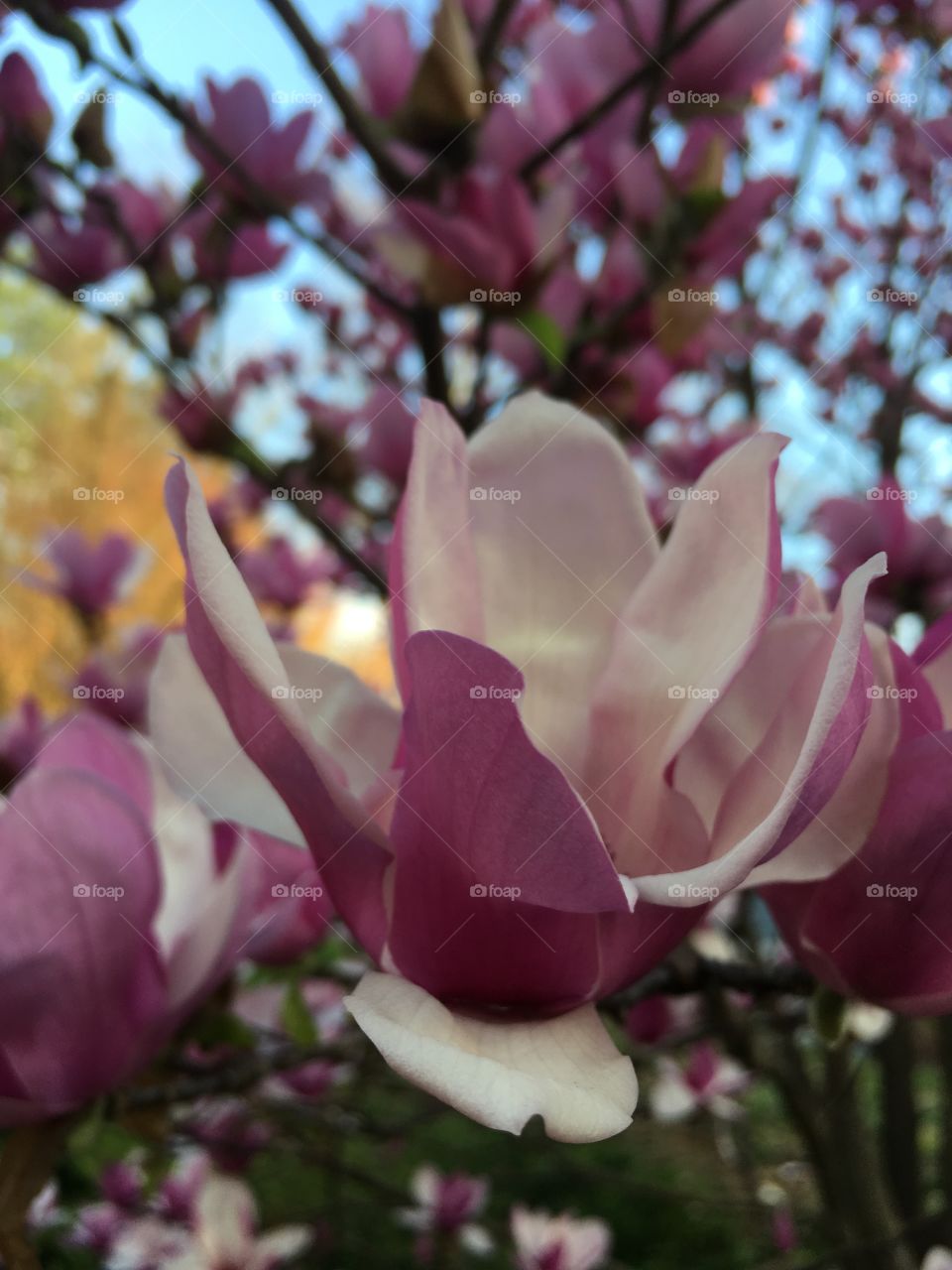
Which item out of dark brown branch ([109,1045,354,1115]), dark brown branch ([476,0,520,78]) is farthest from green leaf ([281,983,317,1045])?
dark brown branch ([476,0,520,78])

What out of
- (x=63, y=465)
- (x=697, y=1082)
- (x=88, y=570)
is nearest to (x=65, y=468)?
(x=63, y=465)

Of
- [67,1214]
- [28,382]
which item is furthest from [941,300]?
[28,382]

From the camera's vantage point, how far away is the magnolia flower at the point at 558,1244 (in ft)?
2.66

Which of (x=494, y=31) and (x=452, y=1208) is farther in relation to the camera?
(x=452, y=1208)

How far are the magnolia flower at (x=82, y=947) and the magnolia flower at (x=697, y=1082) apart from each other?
83 cm

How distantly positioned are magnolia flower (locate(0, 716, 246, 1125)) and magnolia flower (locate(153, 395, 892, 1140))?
0.13ft

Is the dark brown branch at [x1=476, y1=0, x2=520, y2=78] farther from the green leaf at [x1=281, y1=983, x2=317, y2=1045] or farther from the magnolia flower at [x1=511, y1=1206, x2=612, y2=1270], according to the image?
the magnolia flower at [x1=511, y1=1206, x2=612, y2=1270]

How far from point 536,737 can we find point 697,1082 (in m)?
0.99

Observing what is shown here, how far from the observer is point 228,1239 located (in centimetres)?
71

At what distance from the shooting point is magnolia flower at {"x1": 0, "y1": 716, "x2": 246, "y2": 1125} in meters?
0.33

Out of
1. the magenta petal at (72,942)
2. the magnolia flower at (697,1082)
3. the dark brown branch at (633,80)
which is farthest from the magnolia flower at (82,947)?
the magnolia flower at (697,1082)

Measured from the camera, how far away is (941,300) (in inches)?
58.4

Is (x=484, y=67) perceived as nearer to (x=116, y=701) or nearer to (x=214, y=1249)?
(x=116, y=701)

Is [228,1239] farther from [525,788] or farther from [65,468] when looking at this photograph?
[65,468]
